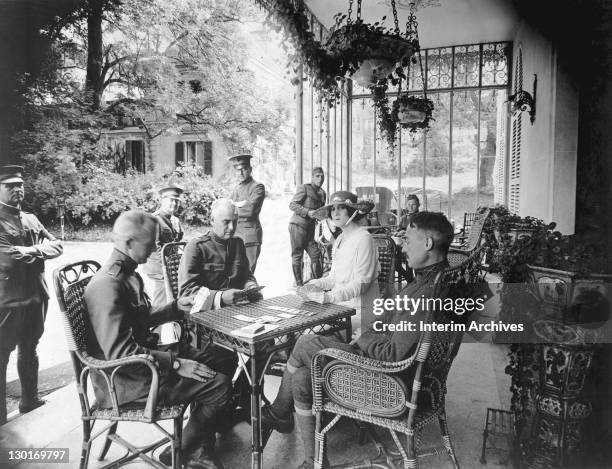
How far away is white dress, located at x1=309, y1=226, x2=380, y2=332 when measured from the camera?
285cm

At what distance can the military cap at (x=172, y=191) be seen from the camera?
3.23 metres

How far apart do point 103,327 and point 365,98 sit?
6.78 meters

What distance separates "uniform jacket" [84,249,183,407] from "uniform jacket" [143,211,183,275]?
4.12 feet

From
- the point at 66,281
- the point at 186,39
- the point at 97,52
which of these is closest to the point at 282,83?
the point at 186,39

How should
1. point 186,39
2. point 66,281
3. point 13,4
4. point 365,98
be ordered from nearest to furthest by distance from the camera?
point 66,281 < point 13,4 < point 186,39 < point 365,98

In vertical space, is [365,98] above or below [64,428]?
above

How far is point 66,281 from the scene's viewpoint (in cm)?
208

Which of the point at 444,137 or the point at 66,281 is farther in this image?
the point at 444,137

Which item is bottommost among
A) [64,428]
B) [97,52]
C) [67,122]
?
[64,428]

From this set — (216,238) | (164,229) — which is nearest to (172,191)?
(164,229)

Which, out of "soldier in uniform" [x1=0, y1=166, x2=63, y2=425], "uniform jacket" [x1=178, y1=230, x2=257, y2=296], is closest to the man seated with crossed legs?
"uniform jacket" [x1=178, y1=230, x2=257, y2=296]

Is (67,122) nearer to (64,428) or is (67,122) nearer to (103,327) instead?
(103,327)

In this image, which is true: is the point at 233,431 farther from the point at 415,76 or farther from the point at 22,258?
the point at 415,76

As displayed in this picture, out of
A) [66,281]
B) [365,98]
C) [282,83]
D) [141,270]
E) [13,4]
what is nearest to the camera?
[66,281]
